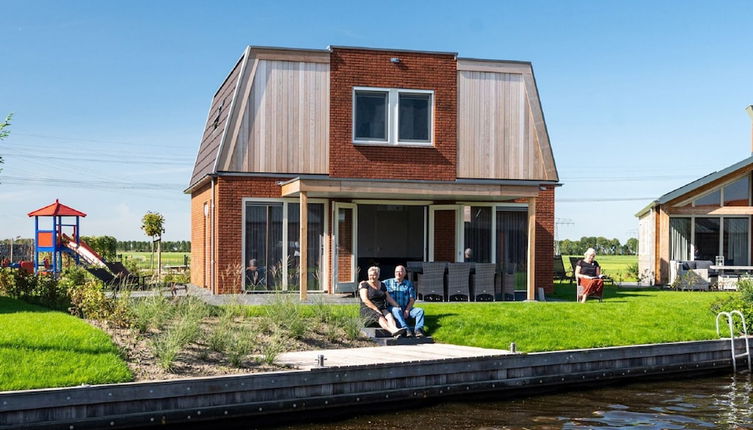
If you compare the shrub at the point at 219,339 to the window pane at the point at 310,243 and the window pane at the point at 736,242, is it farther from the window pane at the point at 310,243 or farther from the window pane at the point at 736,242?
the window pane at the point at 736,242

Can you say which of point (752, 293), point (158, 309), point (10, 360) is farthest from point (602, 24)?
point (10, 360)

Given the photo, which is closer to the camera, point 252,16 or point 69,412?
point 69,412

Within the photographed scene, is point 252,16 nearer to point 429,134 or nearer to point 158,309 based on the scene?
point 429,134

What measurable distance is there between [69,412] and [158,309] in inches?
123

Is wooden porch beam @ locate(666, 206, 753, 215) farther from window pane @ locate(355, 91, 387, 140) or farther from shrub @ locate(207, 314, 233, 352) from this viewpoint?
shrub @ locate(207, 314, 233, 352)

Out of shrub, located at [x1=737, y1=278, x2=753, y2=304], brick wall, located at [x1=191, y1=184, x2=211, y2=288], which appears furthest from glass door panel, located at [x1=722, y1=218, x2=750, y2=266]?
brick wall, located at [x1=191, y1=184, x2=211, y2=288]

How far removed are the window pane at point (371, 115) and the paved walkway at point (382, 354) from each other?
7.69 m

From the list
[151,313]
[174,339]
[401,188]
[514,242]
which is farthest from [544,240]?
[174,339]

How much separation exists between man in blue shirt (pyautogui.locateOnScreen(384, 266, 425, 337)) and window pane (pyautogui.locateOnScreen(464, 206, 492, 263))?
6.33 meters

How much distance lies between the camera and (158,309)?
11.4 meters

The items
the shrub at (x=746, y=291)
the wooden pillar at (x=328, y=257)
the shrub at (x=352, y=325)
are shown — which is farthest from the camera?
the wooden pillar at (x=328, y=257)

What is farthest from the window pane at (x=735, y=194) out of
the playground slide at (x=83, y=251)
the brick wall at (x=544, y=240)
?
the playground slide at (x=83, y=251)

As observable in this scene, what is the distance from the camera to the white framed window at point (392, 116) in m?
18.6

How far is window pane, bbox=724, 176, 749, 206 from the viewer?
2381 centimetres
